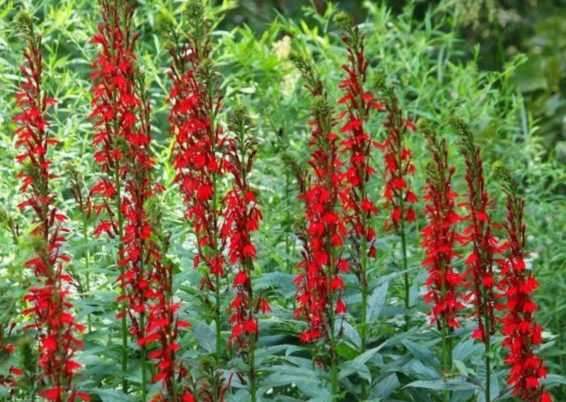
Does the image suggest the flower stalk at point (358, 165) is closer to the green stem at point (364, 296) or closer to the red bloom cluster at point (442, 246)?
the green stem at point (364, 296)

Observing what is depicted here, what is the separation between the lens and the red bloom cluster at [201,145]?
375cm

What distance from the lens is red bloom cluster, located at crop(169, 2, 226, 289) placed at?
3746mm

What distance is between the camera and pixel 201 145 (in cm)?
379

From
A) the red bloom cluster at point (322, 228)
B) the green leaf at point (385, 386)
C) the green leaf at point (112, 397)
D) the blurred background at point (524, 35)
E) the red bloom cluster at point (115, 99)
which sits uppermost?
the blurred background at point (524, 35)

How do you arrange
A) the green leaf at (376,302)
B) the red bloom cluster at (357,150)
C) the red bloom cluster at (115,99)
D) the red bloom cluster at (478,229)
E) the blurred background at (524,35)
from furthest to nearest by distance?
1. the blurred background at (524,35)
2. the green leaf at (376,302)
3. the red bloom cluster at (357,150)
4. the red bloom cluster at (115,99)
5. the red bloom cluster at (478,229)

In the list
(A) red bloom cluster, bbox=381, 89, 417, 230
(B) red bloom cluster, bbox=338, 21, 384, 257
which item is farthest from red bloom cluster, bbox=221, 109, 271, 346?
(A) red bloom cluster, bbox=381, 89, 417, 230

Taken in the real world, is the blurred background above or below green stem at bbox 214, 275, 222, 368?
above

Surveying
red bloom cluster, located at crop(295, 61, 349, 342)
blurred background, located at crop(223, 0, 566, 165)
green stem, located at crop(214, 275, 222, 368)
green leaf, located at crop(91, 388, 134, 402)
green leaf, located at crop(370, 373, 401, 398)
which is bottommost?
green leaf, located at crop(370, 373, 401, 398)

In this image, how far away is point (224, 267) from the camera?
393 centimetres

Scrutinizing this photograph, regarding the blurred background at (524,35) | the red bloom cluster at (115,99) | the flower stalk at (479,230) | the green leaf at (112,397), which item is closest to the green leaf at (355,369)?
the flower stalk at (479,230)

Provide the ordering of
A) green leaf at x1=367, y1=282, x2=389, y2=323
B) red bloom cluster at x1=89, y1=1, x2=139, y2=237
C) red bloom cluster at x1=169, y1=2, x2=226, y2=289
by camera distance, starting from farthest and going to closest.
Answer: green leaf at x1=367, y1=282, x2=389, y2=323 → red bloom cluster at x1=89, y1=1, x2=139, y2=237 → red bloom cluster at x1=169, y1=2, x2=226, y2=289

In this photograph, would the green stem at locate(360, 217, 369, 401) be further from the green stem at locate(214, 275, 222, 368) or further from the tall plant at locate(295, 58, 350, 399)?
the green stem at locate(214, 275, 222, 368)

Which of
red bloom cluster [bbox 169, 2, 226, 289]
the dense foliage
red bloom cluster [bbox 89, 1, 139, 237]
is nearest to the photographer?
the dense foliage

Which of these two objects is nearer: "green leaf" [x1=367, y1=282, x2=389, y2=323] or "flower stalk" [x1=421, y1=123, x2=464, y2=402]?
"flower stalk" [x1=421, y1=123, x2=464, y2=402]
